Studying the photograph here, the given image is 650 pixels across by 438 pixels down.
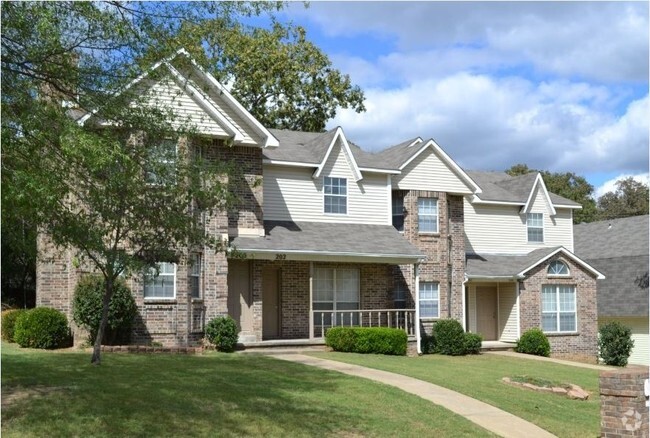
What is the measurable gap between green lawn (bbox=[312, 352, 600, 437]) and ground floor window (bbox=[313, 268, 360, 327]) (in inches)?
129

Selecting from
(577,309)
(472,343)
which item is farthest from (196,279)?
(577,309)

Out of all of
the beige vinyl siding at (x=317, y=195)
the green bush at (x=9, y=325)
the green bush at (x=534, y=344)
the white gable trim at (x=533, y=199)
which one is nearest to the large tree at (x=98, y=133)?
the green bush at (x=9, y=325)

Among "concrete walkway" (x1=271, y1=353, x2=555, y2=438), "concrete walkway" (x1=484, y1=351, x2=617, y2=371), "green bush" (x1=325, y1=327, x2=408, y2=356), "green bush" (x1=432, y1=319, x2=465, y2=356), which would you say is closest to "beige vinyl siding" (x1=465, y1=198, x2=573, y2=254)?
"concrete walkway" (x1=484, y1=351, x2=617, y2=371)

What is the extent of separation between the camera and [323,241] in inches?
1027

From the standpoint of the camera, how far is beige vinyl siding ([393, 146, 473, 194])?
98.1 feet

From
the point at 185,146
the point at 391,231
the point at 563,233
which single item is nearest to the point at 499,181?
the point at 563,233

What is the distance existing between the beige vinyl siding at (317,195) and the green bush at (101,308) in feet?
21.5

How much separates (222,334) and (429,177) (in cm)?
1125

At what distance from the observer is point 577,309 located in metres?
32.1

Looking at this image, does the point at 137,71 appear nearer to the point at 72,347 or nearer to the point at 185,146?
the point at 185,146

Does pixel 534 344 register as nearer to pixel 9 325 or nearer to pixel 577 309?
pixel 577 309

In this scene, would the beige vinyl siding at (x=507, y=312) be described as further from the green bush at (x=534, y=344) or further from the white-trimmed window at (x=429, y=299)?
the white-trimmed window at (x=429, y=299)

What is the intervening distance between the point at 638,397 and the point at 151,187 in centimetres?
862

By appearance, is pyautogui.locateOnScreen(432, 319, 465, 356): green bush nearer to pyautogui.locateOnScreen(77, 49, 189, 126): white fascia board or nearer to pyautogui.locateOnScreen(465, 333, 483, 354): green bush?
pyautogui.locateOnScreen(465, 333, 483, 354): green bush
